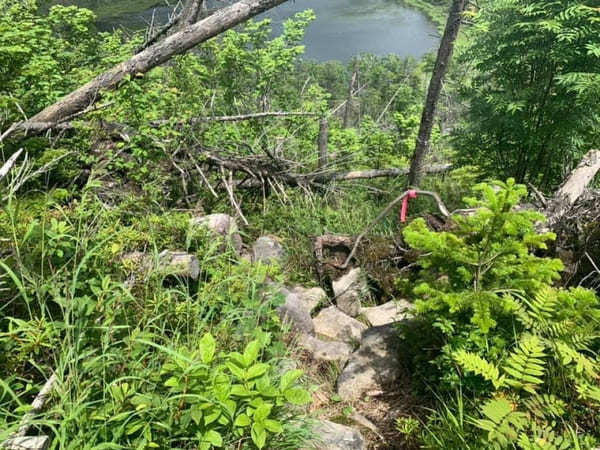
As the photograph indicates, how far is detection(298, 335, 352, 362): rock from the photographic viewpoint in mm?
2949

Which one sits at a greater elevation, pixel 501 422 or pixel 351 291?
pixel 501 422

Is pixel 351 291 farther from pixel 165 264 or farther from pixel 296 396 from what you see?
pixel 296 396

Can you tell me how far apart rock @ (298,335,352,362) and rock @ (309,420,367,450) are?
0.79 m

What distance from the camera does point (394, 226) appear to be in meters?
5.54

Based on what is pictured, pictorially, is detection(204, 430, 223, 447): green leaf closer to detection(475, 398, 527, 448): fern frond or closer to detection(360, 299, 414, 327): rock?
detection(475, 398, 527, 448): fern frond

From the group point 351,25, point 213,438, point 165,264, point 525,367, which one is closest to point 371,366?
point 525,367

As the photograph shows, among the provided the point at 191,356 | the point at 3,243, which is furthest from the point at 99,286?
the point at 191,356

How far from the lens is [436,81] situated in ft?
17.2

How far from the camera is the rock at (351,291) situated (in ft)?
13.1

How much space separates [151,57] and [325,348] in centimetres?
352

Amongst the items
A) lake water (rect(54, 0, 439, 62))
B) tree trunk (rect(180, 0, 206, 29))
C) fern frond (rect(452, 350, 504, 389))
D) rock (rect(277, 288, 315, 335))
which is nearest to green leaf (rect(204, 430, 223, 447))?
fern frond (rect(452, 350, 504, 389))

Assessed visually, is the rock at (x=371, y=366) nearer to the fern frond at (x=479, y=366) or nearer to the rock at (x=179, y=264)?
the fern frond at (x=479, y=366)

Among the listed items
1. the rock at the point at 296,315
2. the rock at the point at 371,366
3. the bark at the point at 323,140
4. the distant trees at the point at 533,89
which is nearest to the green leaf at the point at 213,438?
the rock at the point at 371,366

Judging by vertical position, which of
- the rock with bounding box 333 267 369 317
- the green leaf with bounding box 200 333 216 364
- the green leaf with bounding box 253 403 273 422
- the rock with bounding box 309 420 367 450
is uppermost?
the green leaf with bounding box 200 333 216 364
